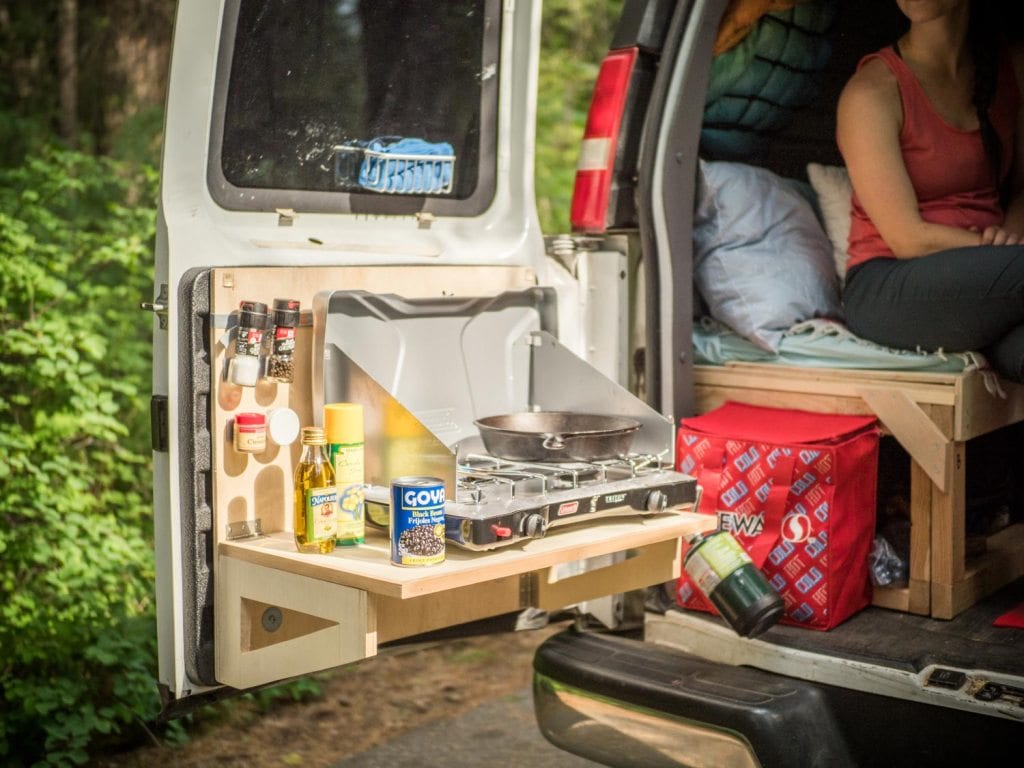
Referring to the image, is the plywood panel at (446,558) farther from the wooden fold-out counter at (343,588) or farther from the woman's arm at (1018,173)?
the woman's arm at (1018,173)

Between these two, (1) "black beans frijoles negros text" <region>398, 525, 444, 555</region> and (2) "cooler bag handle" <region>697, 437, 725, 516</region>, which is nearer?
(1) "black beans frijoles negros text" <region>398, 525, 444, 555</region>

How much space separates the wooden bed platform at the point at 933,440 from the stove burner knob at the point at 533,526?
1132 mm

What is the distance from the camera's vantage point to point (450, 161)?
333 cm

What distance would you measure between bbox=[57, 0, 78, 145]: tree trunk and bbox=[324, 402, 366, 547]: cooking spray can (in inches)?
152

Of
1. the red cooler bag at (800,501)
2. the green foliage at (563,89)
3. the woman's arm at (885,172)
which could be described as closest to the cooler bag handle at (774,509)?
the red cooler bag at (800,501)

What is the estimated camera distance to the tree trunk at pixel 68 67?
5.73 metres

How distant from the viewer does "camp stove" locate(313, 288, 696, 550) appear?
2646 mm

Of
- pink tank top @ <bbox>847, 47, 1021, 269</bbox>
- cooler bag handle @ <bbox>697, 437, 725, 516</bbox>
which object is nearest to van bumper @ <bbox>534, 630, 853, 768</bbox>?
cooler bag handle @ <bbox>697, 437, 725, 516</bbox>

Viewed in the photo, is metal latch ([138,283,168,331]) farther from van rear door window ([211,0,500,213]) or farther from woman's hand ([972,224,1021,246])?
woman's hand ([972,224,1021,246])

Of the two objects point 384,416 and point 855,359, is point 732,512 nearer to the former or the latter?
point 855,359

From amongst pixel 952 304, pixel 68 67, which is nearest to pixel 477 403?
pixel 952 304

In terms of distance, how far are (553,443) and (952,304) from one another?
1176mm

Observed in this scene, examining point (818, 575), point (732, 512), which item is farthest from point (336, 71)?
point (818, 575)

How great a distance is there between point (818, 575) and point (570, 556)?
32.1 inches
